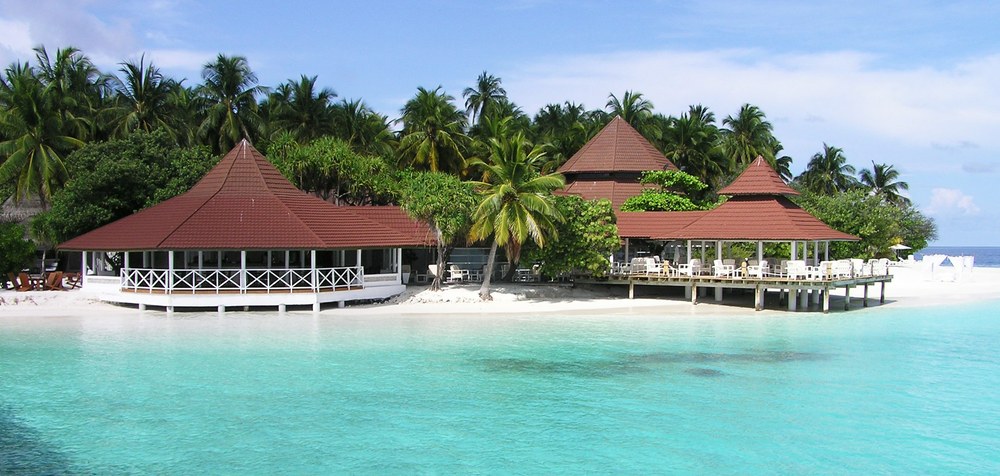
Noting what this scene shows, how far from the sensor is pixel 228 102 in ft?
122

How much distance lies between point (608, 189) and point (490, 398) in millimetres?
21602

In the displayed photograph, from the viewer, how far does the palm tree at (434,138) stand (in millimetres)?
38125

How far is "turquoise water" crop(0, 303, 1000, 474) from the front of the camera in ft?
36.2

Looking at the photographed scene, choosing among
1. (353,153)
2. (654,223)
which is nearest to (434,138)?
(353,153)

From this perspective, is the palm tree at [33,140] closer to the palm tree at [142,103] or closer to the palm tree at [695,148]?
the palm tree at [142,103]

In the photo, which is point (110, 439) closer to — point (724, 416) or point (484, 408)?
point (484, 408)

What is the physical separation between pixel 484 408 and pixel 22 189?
26732 millimetres

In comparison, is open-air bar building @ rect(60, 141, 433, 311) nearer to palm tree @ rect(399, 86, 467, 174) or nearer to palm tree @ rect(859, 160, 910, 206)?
palm tree @ rect(399, 86, 467, 174)

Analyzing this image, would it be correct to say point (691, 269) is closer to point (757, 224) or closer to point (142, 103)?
point (757, 224)

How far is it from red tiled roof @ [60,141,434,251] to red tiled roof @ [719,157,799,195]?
34.0 feet

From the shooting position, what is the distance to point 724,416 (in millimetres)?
13008

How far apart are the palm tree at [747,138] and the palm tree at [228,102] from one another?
26149 millimetres

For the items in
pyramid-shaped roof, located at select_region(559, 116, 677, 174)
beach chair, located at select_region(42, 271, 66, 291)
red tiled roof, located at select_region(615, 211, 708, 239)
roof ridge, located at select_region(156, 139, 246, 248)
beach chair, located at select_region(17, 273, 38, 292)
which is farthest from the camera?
pyramid-shaped roof, located at select_region(559, 116, 677, 174)

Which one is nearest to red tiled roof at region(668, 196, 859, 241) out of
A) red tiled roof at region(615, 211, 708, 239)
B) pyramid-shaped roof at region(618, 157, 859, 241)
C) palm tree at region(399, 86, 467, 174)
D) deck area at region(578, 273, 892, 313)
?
pyramid-shaped roof at region(618, 157, 859, 241)
